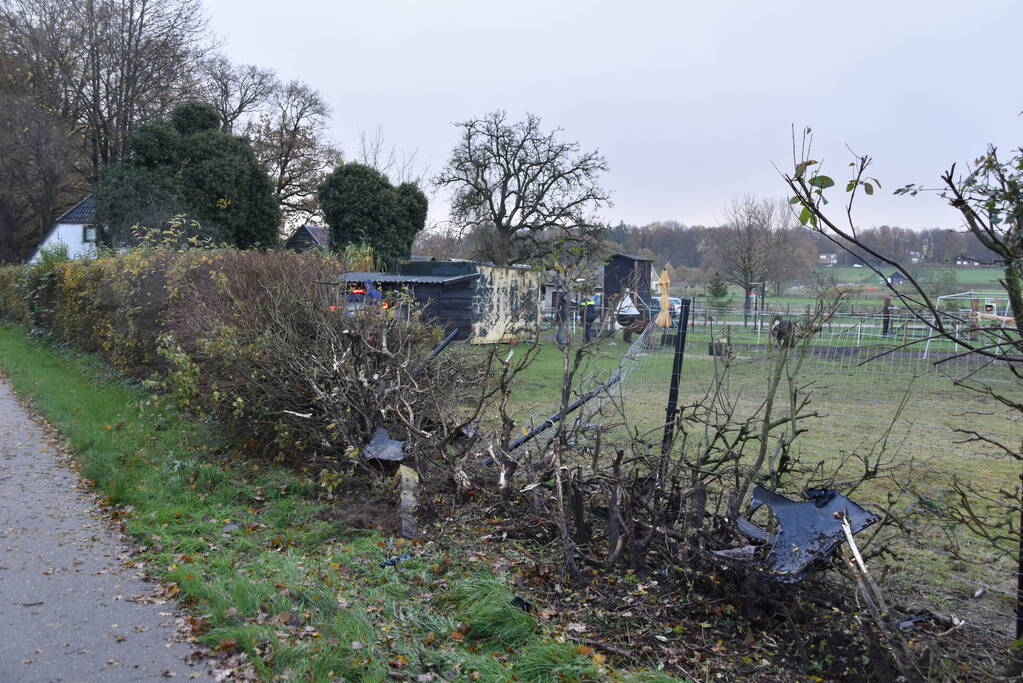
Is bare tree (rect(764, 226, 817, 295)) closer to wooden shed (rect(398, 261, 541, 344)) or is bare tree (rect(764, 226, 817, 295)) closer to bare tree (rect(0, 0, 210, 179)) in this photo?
wooden shed (rect(398, 261, 541, 344))

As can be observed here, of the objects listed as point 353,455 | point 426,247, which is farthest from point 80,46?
point 353,455

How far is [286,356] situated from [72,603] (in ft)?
10.9

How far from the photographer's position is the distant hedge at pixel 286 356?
23.4 ft

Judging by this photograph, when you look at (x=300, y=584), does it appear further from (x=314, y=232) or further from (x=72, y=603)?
(x=314, y=232)

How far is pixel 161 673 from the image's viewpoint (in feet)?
12.6

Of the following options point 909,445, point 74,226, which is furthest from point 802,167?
point 74,226

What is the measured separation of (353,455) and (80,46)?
2927 centimetres

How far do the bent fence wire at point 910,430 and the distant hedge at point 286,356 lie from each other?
1687mm

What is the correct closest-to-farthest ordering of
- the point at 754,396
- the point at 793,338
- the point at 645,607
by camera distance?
the point at 645,607
the point at 793,338
the point at 754,396

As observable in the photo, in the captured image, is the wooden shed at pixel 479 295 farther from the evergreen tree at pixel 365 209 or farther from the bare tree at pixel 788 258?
the bare tree at pixel 788 258

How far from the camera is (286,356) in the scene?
760cm

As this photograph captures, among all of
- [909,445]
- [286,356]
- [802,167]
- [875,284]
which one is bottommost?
[909,445]

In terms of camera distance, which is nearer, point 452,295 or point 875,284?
point 875,284

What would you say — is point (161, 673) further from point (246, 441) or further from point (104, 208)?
point (104, 208)
